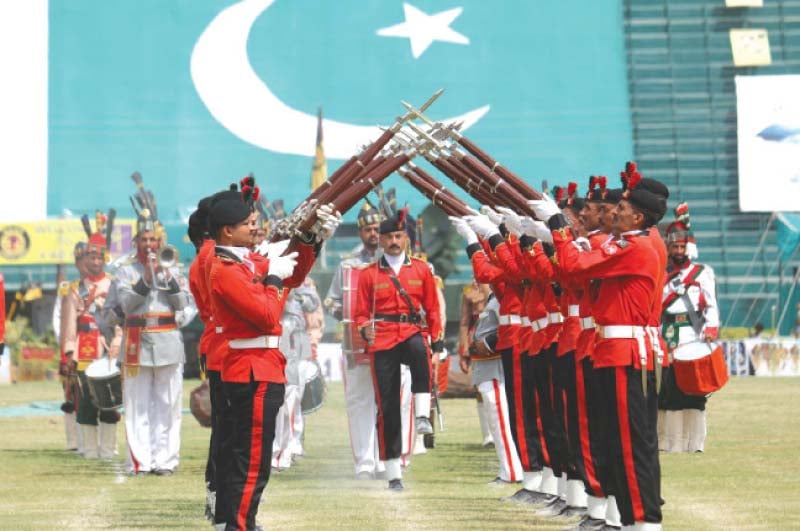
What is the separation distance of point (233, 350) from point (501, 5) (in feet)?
91.3

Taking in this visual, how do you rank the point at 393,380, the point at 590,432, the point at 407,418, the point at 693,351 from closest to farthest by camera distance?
the point at 590,432 → the point at 393,380 → the point at 407,418 → the point at 693,351

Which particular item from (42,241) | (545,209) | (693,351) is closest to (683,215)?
(693,351)

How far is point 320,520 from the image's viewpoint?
10.2 m

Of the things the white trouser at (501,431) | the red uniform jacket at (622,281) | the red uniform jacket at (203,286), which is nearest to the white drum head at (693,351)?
the white trouser at (501,431)

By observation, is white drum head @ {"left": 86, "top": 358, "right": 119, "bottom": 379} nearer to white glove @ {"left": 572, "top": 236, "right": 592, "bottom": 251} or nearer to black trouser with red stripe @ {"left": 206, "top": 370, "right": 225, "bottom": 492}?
black trouser with red stripe @ {"left": 206, "top": 370, "right": 225, "bottom": 492}

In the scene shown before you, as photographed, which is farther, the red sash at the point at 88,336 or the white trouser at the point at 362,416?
the red sash at the point at 88,336

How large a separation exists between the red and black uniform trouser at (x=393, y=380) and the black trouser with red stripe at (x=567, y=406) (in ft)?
7.47

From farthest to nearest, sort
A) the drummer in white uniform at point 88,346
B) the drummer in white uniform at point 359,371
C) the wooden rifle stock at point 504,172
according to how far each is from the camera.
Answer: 1. the drummer in white uniform at point 88,346
2. the drummer in white uniform at point 359,371
3. the wooden rifle stock at point 504,172

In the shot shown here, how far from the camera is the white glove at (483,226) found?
10.3 m

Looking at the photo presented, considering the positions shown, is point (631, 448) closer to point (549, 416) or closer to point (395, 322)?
point (549, 416)

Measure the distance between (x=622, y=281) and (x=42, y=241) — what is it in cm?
2831

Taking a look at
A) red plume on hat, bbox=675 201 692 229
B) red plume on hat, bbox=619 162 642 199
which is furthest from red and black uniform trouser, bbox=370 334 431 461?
red plume on hat, bbox=619 162 642 199

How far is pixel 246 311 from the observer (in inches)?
323

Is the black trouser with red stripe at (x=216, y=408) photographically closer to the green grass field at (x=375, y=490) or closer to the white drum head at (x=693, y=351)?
the green grass field at (x=375, y=490)
